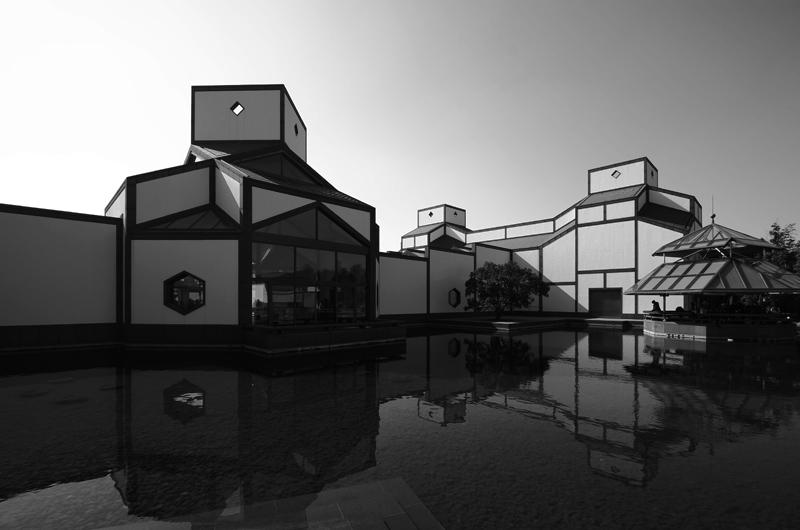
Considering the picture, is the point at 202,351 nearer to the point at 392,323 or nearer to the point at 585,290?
the point at 392,323

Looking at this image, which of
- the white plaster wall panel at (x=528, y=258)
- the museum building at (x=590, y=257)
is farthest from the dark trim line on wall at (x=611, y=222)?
the white plaster wall panel at (x=528, y=258)

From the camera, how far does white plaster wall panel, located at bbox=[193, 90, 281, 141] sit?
22.9m

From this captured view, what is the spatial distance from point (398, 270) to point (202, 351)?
1576cm

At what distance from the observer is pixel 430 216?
174ft

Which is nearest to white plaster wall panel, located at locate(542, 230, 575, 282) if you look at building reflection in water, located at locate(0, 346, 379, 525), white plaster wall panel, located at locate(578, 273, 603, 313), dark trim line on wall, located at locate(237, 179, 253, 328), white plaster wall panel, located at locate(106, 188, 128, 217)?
white plaster wall panel, located at locate(578, 273, 603, 313)

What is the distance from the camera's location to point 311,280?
18.6 metres

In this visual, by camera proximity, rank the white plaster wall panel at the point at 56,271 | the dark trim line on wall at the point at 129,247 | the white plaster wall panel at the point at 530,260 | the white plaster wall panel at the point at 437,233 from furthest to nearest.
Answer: the white plaster wall panel at the point at 437,233 → the white plaster wall panel at the point at 530,260 → the dark trim line on wall at the point at 129,247 → the white plaster wall panel at the point at 56,271

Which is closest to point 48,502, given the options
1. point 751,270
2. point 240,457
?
point 240,457

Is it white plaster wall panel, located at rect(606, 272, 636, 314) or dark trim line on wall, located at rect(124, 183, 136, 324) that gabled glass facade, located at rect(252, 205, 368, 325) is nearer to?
dark trim line on wall, located at rect(124, 183, 136, 324)

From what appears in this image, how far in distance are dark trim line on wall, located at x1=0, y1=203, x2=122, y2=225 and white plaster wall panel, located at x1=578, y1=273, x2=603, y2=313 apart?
33.3 metres

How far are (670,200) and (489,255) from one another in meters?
16.0

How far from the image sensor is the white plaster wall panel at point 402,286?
28.2 meters

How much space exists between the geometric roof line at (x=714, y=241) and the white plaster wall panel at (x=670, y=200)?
29.6ft

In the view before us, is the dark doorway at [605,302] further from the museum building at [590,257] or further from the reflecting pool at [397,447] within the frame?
the reflecting pool at [397,447]
